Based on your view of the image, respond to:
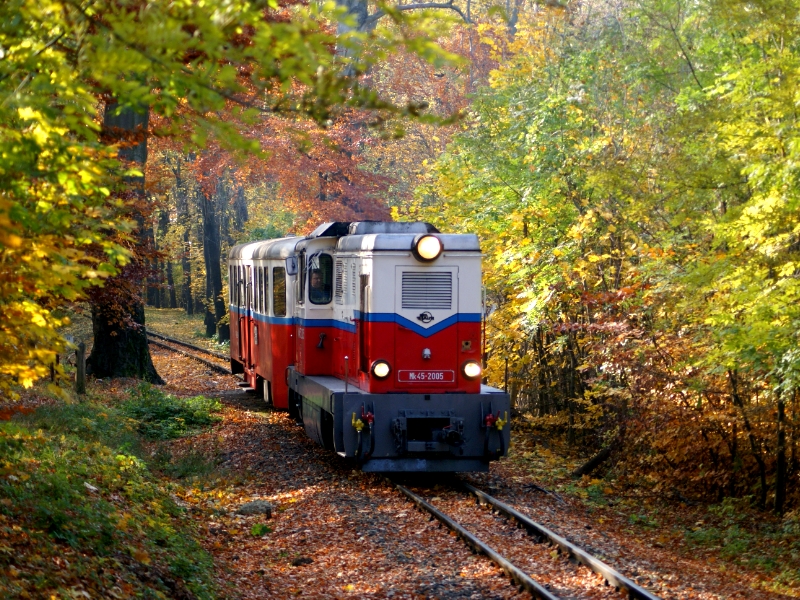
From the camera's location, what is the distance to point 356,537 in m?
8.97

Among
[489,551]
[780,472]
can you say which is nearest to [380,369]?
[489,551]

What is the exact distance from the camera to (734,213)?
31.1 feet

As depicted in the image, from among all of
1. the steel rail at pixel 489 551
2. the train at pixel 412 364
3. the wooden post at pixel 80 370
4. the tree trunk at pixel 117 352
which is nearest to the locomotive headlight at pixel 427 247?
the train at pixel 412 364

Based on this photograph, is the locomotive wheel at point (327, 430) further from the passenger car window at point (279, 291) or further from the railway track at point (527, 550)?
the passenger car window at point (279, 291)

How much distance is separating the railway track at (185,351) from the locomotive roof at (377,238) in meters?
10.6

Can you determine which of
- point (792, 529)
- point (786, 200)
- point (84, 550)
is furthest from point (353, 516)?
point (786, 200)

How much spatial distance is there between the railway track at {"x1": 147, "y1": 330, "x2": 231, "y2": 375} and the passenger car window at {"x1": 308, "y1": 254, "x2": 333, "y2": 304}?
1081cm

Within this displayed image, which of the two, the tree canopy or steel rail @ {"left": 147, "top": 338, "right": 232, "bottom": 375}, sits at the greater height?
the tree canopy

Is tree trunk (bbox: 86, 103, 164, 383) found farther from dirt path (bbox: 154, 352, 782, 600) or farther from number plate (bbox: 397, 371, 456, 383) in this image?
number plate (bbox: 397, 371, 456, 383)

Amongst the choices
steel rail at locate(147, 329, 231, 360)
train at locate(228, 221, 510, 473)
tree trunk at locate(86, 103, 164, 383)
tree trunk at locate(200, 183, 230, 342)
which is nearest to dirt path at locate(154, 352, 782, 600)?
train at locate(228, 221, 510, 473)

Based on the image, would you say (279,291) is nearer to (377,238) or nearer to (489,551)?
(377,238)

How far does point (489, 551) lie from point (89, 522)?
136 inches

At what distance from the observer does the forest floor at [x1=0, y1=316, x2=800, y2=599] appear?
706 centimetres

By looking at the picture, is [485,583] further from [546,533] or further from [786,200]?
[786,200]
